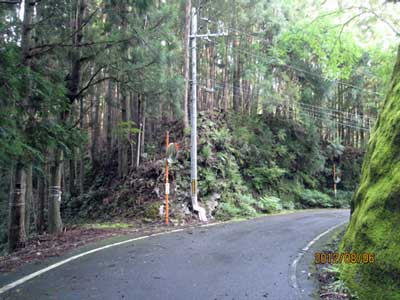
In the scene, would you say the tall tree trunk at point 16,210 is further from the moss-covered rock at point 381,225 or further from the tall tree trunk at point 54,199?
the moss-covered rock at point 381,225

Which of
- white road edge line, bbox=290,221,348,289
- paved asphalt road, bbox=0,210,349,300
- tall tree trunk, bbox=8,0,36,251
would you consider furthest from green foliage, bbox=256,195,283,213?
tall tree trunk, bbox=8,0,36,251

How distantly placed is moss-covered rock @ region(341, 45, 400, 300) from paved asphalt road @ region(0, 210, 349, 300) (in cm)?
103

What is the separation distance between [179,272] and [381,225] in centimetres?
313

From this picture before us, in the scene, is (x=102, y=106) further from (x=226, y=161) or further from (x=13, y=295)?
(x=13, y=295)

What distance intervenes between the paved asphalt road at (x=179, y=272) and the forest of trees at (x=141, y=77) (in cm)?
254

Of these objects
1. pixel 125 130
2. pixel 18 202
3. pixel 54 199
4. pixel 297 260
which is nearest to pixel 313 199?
pixel 125 130

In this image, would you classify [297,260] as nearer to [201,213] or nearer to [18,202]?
[201,213]

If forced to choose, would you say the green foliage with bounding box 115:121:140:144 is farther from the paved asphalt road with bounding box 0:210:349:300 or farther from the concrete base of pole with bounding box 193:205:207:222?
the paved asphalt road with bounding box 0:210:349:300

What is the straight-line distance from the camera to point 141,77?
36.1 ft

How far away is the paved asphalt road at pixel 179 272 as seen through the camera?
14.5 feet

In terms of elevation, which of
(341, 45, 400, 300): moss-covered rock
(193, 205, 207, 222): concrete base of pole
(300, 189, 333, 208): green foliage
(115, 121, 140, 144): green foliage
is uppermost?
(115, 121, 140, 144): green foliage

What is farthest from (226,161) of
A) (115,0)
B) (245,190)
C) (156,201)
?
(115,0)

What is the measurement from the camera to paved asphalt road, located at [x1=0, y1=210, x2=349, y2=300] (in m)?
4.42

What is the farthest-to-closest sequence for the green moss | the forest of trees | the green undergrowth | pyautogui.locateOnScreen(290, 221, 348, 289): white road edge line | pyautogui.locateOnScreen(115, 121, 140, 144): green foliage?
pyautogui.locateOnScreen(115, 121, 140, 144): green foliage
the green undergrowth
the green moss
the forest of trees
pyautogui.locateOnScreen(290, 221, 348, 289): white road edge line
